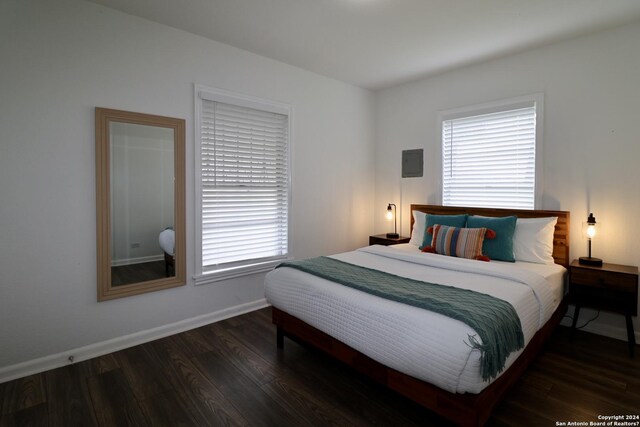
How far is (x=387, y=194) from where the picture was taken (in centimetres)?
480

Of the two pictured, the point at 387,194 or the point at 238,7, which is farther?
the point at 387,194

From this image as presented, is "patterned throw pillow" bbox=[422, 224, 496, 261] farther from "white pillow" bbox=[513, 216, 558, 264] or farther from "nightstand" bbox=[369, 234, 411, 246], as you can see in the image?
"nightstand" bbox=[369, 234, 411, 246]

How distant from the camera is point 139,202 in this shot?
2875mm

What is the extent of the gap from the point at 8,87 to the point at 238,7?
170 cm

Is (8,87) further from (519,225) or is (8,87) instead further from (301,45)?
(519,225)

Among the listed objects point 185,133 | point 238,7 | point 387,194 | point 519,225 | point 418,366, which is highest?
point 238,7

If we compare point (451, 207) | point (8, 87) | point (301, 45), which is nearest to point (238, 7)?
point (301, 45)

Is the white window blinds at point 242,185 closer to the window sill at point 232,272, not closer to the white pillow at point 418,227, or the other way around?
the window sill at point 232,272

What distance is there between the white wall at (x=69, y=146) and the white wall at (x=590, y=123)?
114 inches

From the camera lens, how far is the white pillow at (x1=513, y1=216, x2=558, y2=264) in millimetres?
3087

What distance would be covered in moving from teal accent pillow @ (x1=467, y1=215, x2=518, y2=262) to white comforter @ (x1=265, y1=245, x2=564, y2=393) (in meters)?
0.16

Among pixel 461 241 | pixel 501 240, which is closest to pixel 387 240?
pixel 461 241

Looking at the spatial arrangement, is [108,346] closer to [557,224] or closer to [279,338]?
[279,338]

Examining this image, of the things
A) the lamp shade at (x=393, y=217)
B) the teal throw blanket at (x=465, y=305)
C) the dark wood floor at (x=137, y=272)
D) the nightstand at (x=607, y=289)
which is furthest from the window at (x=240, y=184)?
the nightstand at (x=607, y=289)
